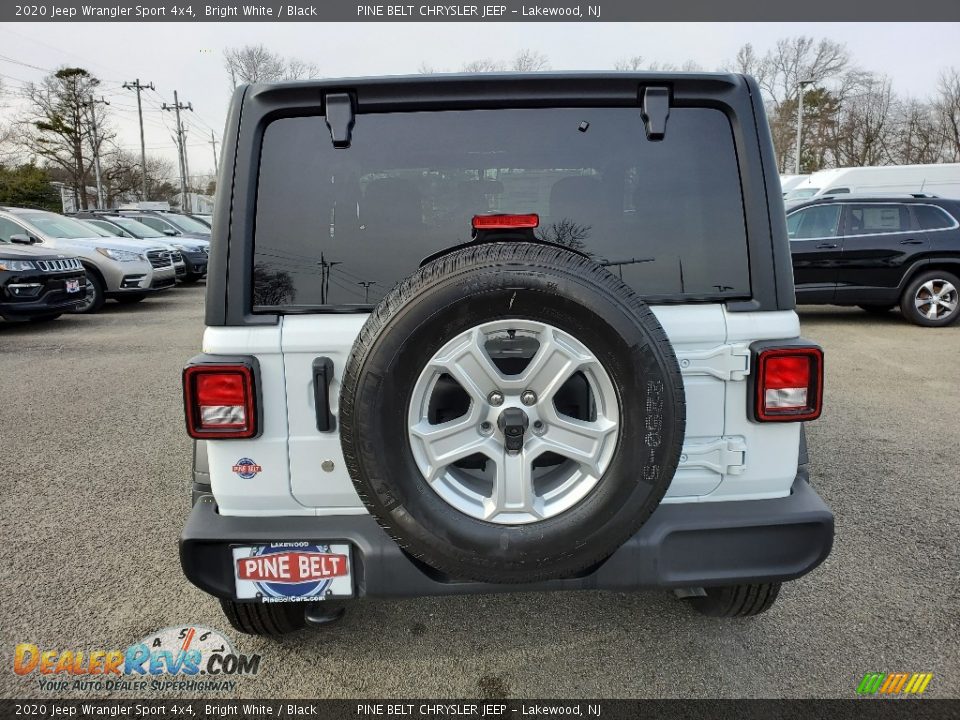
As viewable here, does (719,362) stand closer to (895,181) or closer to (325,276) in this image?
(325,276)

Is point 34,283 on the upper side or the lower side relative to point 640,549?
upper

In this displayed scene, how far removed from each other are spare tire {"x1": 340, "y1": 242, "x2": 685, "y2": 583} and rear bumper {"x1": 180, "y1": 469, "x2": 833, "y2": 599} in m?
0.19

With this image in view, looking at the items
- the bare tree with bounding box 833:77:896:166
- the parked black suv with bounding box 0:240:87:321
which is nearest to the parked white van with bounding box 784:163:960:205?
the parked black suv with bounding box 0:240:87:321

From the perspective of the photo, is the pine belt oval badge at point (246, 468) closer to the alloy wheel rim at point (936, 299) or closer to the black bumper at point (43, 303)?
the black bumper at point (43, 303)

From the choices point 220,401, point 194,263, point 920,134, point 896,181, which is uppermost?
point 920,134

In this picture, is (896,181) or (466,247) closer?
(466,247)

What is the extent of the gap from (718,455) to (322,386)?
49.6 inches

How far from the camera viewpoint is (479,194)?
82.5 inches

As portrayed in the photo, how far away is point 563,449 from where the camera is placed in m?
1.84

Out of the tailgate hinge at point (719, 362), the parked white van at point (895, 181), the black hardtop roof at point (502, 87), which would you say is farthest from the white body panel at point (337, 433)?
the parked white van at point (895, 181)

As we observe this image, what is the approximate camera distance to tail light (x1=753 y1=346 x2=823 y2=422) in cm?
204

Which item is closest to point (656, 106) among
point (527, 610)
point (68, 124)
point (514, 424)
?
point (514, 424)

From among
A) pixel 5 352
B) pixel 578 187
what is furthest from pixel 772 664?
pixel 5 352

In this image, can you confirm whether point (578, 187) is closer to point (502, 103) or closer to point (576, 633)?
point (502, 103)
